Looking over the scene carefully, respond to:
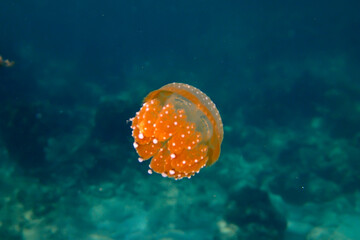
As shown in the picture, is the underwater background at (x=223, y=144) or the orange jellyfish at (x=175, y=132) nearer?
the orange jellyfish at (x=175, y=132)

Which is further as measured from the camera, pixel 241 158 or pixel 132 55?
pixel 132 55

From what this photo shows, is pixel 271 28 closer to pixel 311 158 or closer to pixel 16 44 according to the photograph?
pixel 311 158

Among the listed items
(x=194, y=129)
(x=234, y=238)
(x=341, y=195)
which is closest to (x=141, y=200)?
(x=234, y=238)

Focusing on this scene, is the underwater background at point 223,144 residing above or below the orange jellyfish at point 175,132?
above

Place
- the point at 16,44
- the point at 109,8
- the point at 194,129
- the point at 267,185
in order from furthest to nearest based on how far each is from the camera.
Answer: the point at 109,8 < the point at 16,44 < the point at 267,185 < the point at 194,129

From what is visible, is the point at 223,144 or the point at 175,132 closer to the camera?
the point at 175,132
